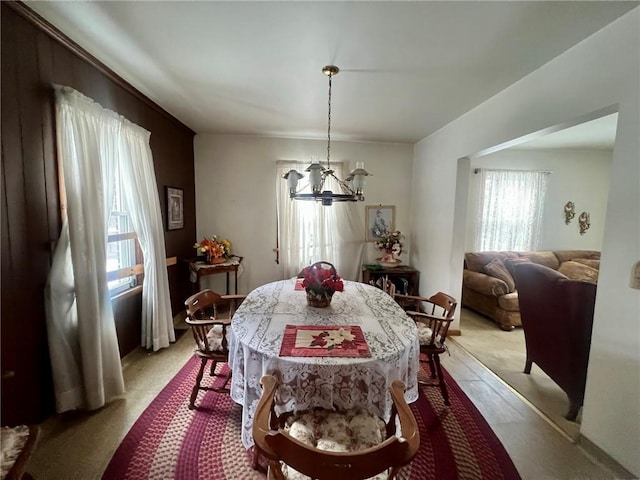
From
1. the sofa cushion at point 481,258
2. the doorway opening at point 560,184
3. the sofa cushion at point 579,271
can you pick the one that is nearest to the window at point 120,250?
the doorway opening at point 560,184

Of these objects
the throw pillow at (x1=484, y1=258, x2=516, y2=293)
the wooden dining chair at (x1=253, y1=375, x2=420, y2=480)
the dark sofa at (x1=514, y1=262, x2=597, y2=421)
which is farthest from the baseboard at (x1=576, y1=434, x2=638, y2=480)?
the throw pillow at (x1=484, y1=258, x2=516, y2=293)

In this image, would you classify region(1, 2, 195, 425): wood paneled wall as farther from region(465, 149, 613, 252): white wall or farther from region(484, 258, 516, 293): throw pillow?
region(465, 149, 613, 252): white wall

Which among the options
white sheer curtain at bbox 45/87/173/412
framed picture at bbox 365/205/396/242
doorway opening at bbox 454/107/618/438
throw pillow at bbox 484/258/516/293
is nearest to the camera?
white sheer curtain at bbox 45/87/173/412

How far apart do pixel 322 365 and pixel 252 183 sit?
10.3 feet

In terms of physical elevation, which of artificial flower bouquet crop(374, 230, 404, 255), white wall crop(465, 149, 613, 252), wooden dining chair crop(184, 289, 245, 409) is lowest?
wooden dining chair crop(184, 289, 245, 409)

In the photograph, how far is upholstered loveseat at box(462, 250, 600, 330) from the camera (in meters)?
3.42

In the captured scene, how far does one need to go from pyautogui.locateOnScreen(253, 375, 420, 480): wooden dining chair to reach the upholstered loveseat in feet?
9.49

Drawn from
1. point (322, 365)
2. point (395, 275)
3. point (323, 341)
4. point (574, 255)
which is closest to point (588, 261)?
point (574, 255)

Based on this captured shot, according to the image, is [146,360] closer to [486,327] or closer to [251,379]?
[251,379]

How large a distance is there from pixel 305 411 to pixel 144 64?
2.49 m

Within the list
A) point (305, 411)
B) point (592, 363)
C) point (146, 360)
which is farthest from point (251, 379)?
point (592, 363)

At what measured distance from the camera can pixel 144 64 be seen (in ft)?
6.51

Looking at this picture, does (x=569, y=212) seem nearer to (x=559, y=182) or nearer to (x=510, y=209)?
(x=559, y=182)

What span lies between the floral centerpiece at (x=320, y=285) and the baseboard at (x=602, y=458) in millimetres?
1705
